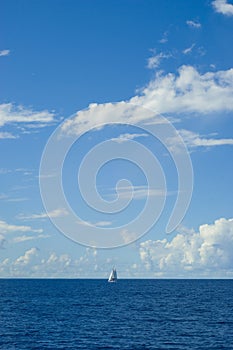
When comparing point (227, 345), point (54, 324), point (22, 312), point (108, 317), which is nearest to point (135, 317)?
point (108, 317)

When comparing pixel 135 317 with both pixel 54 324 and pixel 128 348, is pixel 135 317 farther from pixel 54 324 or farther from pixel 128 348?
pixel 128 348

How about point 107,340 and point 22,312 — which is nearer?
point 107,340

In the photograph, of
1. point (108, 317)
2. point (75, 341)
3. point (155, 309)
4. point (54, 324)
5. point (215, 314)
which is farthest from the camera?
point (155, 309)

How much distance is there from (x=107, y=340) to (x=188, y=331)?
20.3 m

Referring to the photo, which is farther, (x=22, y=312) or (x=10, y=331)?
(x=22, y=312)

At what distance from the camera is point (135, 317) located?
123m

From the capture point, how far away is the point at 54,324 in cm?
10756

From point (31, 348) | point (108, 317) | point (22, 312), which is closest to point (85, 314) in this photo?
point (108, 317)

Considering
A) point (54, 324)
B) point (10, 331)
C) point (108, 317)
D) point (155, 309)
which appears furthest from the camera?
point (155, 309)

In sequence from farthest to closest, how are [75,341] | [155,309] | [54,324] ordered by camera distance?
[155,309]
[54,324]
[75,341]

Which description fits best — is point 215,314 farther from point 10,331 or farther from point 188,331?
point 10,331

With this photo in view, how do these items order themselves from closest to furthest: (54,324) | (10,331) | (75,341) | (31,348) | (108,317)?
(31,348) → (75,341) → (10,331) → (54,324) → (108,317)

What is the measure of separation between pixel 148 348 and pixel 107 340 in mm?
10830

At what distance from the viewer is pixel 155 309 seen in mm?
145125
